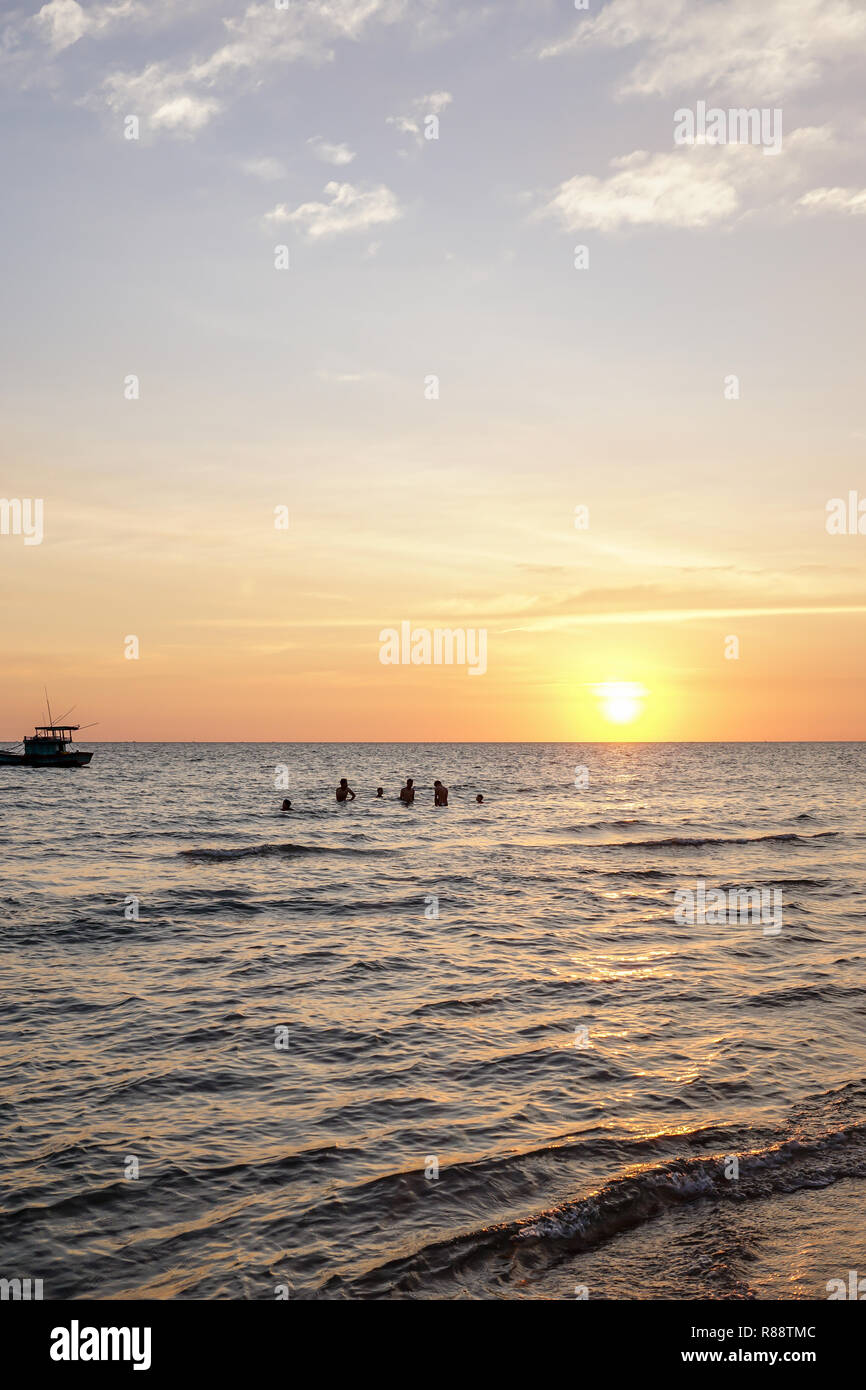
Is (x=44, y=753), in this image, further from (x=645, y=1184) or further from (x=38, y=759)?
(x=645, y=1184)

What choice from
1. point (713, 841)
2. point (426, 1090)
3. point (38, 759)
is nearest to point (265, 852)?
point (713, 841)

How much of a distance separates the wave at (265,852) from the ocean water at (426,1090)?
6416 mm

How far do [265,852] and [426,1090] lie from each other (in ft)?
88.8

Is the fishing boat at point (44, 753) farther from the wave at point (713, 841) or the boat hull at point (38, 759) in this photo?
the wave at point (713, 841)

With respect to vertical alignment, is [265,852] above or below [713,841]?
above

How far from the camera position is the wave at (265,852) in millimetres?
35656

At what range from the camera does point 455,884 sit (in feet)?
98.8

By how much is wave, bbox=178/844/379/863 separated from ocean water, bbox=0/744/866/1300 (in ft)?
21.1

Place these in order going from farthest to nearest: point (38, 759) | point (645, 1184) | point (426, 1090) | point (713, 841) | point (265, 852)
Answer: point (38, 759), point (713, 841), point (265, 852), point (426, 1090), point (645, 1184)

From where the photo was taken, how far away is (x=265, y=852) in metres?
37.8
